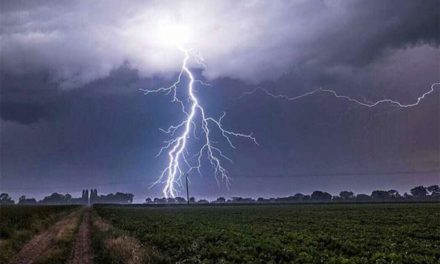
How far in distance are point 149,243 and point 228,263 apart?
9763 millimetres

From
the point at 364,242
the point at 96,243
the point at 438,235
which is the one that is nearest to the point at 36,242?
the point at 96,243

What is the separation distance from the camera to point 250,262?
652 inches

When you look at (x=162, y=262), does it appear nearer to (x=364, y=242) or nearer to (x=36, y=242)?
(x=364, y=242)

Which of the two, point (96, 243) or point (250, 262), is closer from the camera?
point (250, 262)

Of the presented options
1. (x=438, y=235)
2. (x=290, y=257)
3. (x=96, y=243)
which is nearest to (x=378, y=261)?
(x=290, y=257)

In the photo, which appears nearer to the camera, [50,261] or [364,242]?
[50,261]

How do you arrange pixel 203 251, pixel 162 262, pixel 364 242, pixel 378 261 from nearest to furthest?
1. pixel 378 261
2. pixel 162 262
3. pixel 203 251
4. pixel 364 242

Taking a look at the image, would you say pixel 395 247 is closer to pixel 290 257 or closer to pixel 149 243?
pixel 290 257

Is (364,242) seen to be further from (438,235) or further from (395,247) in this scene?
(438,235)

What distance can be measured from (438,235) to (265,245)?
466 inches

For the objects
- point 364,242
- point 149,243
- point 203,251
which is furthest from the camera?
point 149,243

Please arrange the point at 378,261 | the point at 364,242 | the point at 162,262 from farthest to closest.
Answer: the point at 364,242 < the point at 162,262 < the point at 378,261

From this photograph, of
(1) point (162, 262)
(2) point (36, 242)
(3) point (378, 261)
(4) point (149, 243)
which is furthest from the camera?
(2) point (36, 242)

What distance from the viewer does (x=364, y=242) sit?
2288cm
